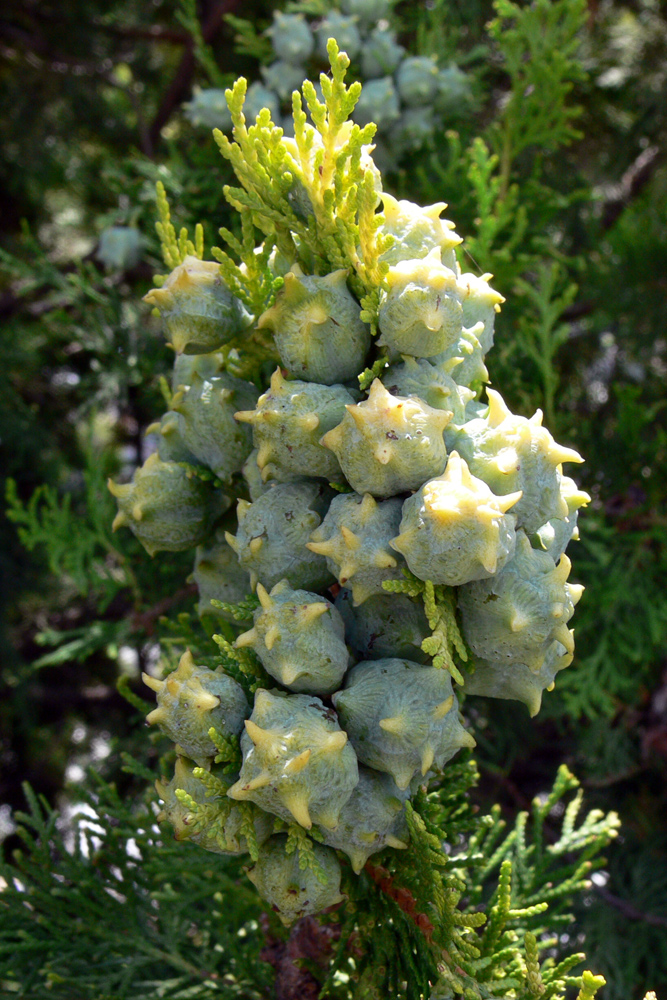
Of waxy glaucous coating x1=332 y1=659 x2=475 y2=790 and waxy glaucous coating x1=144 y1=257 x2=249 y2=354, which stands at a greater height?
waxy glaucous coating x1=144 y1=257 x2=249 y2=354

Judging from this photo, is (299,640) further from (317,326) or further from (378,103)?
(378,103)

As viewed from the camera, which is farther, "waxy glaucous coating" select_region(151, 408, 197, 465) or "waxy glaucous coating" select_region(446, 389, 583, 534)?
"waxy glaucous coating" select_region(151, 408, 197, 465)

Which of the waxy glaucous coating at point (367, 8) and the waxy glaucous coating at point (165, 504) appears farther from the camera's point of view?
the waxy glaucous coating at point (367, 8)

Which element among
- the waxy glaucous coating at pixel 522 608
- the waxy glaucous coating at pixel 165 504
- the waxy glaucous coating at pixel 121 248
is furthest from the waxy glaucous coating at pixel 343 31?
the waxy glaucous coating at pixel 522 608

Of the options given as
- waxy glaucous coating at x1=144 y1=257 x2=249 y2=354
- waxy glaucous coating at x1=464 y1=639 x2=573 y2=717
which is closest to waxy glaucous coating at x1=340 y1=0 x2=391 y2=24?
waxy glaucous coating at x1=144 y1=257 x2=249 y2=354

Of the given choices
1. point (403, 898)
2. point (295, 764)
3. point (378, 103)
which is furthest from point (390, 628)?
point (378, 103)

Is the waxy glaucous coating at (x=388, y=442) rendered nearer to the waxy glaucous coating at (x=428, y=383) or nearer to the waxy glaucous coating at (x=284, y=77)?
the waxy glaucous coating at (x=428, y=383)

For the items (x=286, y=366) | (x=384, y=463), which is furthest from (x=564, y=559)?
(x=286, y=366)

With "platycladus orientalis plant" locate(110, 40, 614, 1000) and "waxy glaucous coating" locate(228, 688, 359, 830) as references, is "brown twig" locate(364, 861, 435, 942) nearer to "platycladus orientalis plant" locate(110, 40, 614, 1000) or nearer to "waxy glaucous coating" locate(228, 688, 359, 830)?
"platycladus orientalis plant" locate(110, 40, 614, 1000)
